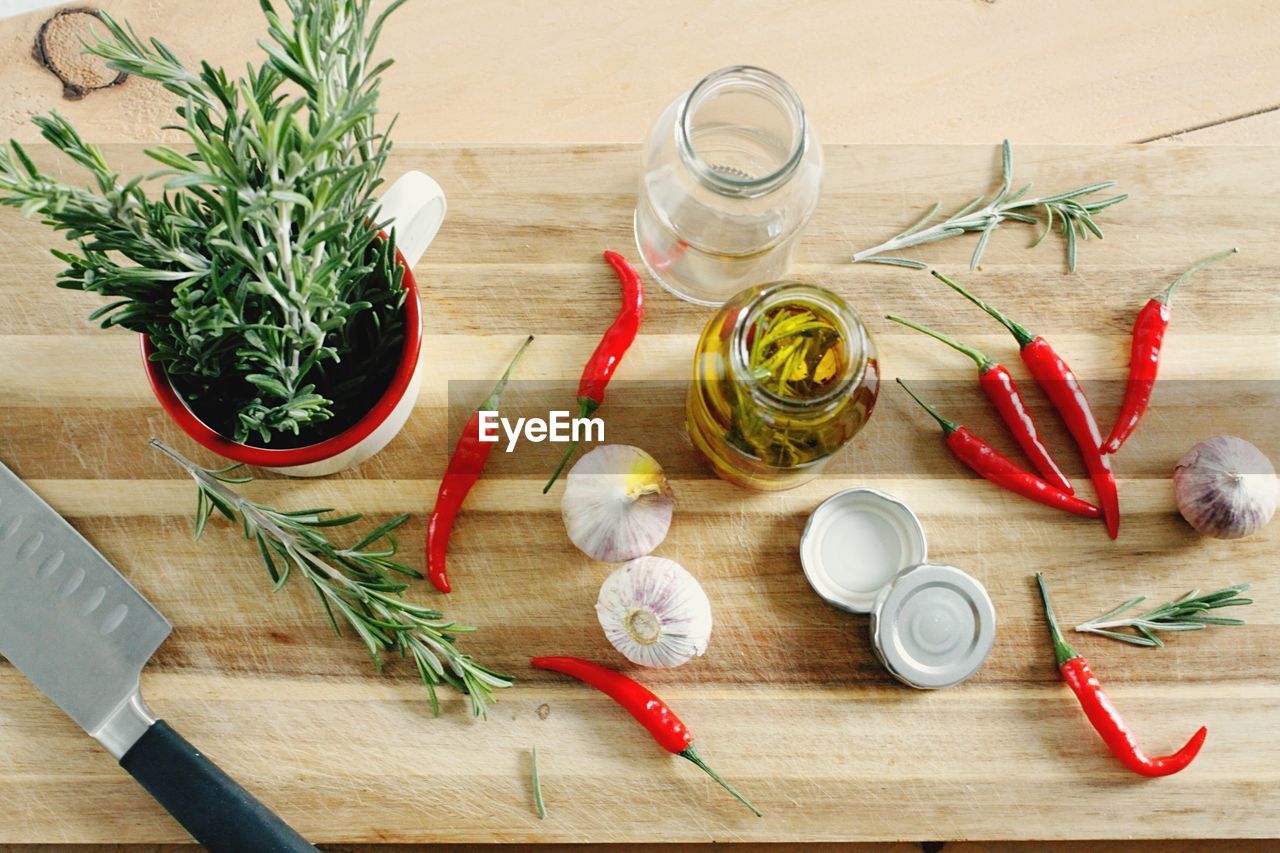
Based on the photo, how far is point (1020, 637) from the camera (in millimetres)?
1106

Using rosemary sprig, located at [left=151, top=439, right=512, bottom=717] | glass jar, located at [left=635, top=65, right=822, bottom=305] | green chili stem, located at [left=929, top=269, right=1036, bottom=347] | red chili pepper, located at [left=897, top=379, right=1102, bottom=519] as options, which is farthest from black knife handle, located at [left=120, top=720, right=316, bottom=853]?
green chili stem, located at [left=929, top=269, right=1036, bottom=347]

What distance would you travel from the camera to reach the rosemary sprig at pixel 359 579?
1000mm

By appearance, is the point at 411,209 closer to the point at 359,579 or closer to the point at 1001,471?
the point at 359,579

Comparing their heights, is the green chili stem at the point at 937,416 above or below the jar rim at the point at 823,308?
below

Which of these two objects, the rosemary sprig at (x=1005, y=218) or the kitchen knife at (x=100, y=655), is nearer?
the kitchen knife at (x=100, y=655)

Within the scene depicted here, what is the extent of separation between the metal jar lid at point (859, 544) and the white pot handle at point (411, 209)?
51 centimetres

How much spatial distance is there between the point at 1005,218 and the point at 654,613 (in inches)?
23.9

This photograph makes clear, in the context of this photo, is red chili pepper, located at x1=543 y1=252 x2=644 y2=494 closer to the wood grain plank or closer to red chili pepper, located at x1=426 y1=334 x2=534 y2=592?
red chili pepper, located at x1=426 y1=334 x2=534 y2=592

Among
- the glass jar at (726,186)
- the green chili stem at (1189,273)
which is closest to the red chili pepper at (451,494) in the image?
the glass jar at (726,186)

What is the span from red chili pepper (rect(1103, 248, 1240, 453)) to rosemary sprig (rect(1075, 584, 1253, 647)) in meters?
0.18

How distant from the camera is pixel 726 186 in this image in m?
0.94

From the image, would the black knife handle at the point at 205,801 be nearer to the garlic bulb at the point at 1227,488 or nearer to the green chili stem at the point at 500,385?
the green chili stem at the point at 500,385

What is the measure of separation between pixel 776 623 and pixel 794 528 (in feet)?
0.35

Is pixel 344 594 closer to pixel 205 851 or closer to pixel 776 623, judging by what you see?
pixel 205 851
